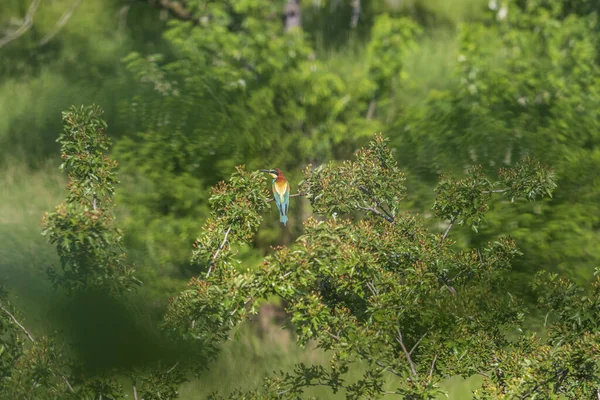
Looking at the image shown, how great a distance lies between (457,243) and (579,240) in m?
1.74

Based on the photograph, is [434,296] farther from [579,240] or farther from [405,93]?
[405,93]

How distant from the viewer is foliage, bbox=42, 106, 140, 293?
4.39 m

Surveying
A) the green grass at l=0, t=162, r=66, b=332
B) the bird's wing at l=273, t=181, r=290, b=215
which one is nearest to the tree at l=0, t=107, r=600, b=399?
the green grass at l=0, t=162, r=66, b=332

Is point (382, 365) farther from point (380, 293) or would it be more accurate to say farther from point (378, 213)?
point (378, 213)

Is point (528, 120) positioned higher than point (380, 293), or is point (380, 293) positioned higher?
point (380, 293)

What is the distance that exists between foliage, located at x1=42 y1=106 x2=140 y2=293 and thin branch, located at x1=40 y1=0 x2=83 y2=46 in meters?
4.12

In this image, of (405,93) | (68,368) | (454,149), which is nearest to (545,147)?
(454,149)

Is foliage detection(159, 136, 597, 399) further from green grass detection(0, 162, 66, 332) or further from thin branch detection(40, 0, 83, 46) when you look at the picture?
thin branch detection(40, 0, 83, 46)

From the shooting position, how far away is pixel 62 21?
8.81 meters

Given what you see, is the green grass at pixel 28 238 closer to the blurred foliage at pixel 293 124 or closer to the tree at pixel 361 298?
the blurred foliage at pixel 293 124

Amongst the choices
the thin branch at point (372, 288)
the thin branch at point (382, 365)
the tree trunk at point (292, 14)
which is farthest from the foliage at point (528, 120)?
the tree trunk at point (292, 14)

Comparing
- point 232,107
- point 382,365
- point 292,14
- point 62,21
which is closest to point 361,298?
point 382,365

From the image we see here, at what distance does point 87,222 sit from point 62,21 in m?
5.16

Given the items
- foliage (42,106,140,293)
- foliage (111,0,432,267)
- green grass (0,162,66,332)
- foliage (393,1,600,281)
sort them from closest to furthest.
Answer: foliage (42,106,140,293) → green grass (0,162,66,332) → foliage (111,0,432,267) → foliage (393,1,600,281)
